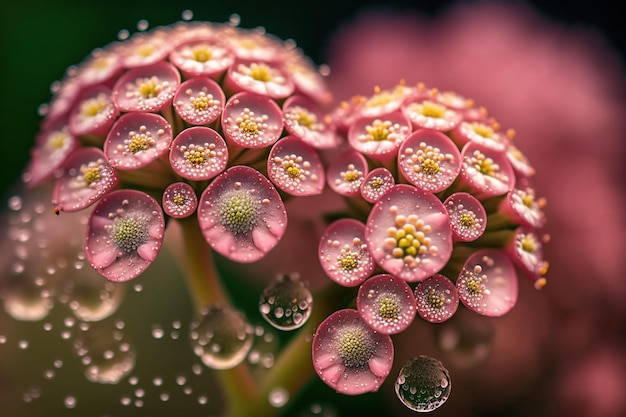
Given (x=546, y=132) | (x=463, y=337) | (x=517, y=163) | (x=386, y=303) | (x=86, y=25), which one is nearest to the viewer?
(x=386, y=303)

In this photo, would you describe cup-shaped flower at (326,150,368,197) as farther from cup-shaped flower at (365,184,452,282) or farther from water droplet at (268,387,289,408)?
water droplet at (268,387,289,408)

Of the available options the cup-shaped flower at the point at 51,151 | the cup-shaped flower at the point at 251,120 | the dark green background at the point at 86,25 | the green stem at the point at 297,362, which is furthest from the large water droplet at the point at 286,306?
the dark green background at the point at 86,25

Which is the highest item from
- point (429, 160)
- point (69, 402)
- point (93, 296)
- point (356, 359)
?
point (429, 160)

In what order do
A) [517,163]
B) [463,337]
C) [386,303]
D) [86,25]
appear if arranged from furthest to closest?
[86,25] → [463,337] → [517,163] → [386,303]

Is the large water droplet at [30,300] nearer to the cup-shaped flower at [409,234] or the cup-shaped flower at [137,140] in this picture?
the cup-shaped flower at [137,140]

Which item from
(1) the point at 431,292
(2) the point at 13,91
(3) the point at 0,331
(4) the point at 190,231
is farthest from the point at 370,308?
(2) the point at 13,91

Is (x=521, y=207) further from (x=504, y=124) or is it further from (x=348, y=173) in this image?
(x=504, y=124)

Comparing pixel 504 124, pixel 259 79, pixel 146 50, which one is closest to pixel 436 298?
pixel 259 79
